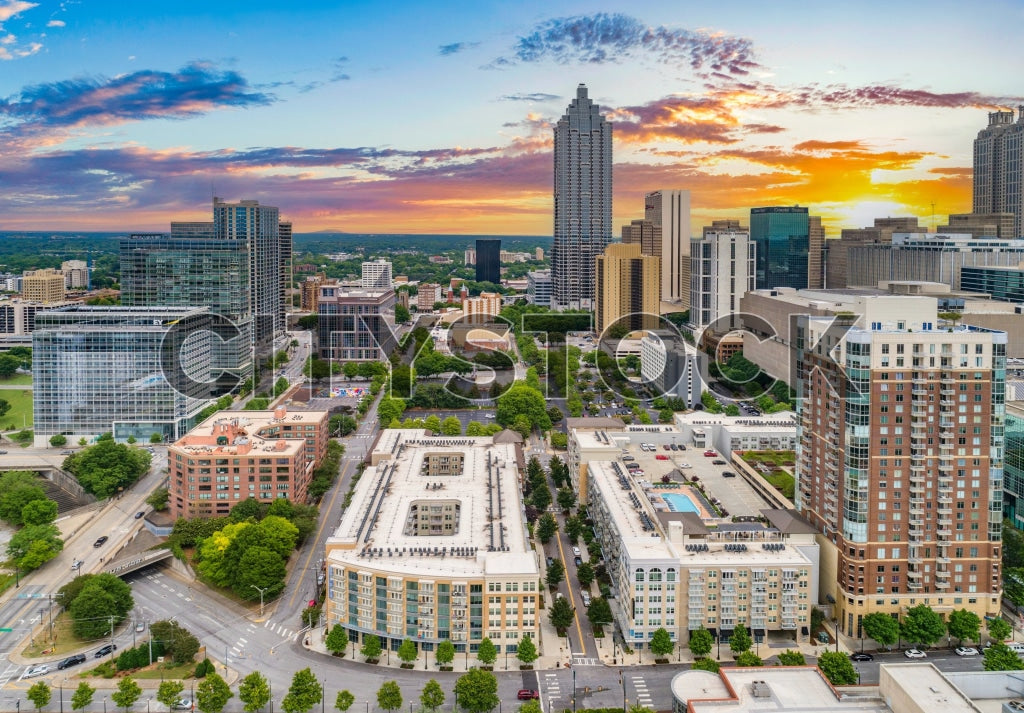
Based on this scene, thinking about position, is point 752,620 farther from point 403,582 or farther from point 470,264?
point 470,264

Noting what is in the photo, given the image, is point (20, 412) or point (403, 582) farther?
point (20, 412)

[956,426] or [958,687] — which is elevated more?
[956,426]

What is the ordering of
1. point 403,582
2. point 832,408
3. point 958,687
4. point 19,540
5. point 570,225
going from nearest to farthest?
point 958,687
point 403,582
point 832,408
point 19,540
point 570,225

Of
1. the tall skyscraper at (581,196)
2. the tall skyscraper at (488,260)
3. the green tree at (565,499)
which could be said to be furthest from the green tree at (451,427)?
the tall skyscraper at (488,260)

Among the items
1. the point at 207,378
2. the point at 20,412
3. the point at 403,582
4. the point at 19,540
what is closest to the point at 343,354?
the point at 207,378

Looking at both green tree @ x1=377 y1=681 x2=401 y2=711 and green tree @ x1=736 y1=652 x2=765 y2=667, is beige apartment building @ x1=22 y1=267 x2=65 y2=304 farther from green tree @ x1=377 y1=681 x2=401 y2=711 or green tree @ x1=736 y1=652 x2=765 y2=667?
green tree @ x1=736 y1=652 x2=765 y2=667

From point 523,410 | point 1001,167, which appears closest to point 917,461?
point 523,410

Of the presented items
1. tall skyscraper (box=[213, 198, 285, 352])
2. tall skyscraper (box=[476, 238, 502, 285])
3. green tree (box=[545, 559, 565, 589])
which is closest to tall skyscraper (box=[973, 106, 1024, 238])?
tall skyscraper (box=[213, 198, 285, 352])
